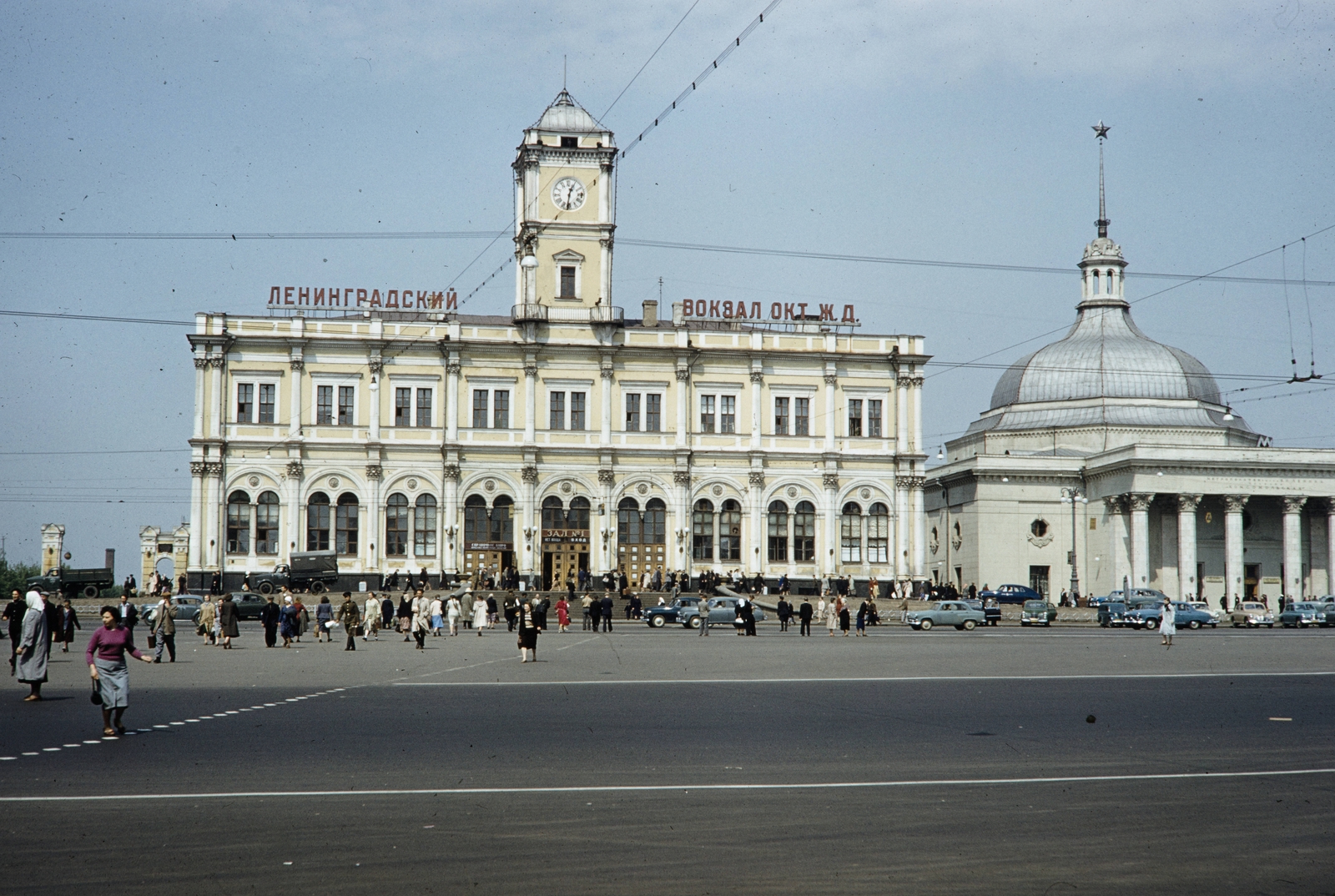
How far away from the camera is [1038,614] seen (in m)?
65.5

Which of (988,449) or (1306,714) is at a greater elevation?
(988,449)

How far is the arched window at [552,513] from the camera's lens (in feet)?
247

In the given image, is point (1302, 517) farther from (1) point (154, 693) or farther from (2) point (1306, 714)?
(1) point (154, 693)

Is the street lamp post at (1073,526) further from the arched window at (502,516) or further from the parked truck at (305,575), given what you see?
the parked truck at (305,575)

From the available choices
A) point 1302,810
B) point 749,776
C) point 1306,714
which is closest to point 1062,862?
point 1302,810

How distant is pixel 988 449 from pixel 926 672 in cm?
7234

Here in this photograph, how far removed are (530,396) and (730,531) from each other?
42.0 ft

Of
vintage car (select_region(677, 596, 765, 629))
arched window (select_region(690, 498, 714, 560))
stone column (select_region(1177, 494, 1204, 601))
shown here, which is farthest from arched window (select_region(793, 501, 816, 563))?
stone column (select_region(1177, 494, 1204, 601))

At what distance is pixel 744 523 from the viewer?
76625mm

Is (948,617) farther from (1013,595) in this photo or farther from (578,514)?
(578,514)

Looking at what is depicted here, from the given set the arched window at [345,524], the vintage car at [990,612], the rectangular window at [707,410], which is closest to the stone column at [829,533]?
the rectangular window at [707,410]

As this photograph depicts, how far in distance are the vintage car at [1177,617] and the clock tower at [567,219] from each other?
30.5m

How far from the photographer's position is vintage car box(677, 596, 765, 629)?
57625 mm

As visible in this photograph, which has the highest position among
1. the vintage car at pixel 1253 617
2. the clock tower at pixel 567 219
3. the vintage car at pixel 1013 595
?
the clock tower at pixel 567 219
